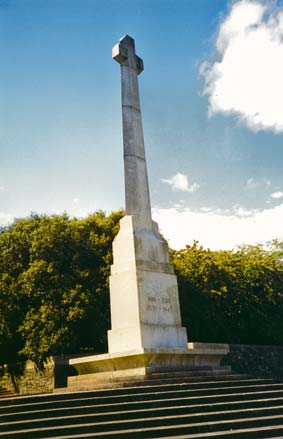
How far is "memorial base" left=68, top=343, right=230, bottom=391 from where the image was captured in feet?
30.9

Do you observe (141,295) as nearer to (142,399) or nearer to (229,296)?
(142,399)

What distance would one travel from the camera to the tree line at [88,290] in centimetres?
2030


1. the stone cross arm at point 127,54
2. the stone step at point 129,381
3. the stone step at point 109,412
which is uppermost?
the stone cross arm at point 127,54

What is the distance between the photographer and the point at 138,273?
11.0m

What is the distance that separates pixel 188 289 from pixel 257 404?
15.0 m

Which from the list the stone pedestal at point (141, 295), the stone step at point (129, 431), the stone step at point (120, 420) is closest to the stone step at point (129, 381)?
the stone pedestal at point (141, 295)

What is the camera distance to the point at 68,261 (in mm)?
22344

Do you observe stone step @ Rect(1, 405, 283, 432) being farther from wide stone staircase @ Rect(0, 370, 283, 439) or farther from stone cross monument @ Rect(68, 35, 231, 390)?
stone cross monument @ Rect(68, 35, 231, 390)

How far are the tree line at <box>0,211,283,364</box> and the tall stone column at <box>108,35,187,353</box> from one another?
9226 millimetres

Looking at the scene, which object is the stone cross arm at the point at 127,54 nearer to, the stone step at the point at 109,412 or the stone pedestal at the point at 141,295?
the stone pedestal at the point at 141,295

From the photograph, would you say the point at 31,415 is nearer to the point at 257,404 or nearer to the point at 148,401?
the point at 148,401

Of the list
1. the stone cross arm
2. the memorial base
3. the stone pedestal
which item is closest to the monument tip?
the stone cross arm

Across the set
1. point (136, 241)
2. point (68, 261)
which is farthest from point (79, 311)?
point (136, 241)

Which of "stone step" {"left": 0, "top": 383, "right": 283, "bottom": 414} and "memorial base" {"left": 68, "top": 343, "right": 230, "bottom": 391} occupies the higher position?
"memorial base" {"left": 68, "top": 343, "right": 230, "bottom": 391}
